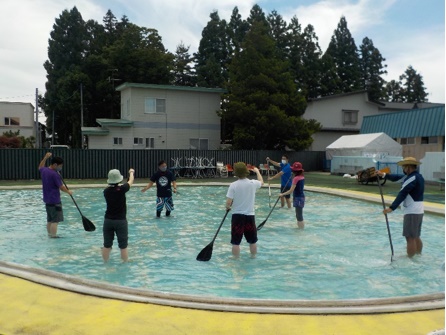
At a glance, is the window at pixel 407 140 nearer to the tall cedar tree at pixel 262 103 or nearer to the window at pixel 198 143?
the tall cedar tree at pixel 262 103

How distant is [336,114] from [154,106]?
66.5 feet

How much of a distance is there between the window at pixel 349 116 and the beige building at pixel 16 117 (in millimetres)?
44449

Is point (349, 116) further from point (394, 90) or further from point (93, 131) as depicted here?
point (394, 90)

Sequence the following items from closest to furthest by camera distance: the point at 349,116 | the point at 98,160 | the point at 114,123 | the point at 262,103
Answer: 1. the point at 98,160
2. the point at 114,123
3. the point at 262,103
4. the point at 349,116

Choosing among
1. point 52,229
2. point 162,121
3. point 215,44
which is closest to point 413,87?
point 215,44

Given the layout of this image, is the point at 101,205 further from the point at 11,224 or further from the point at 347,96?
the point at 347,96

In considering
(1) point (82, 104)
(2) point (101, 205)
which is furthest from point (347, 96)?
(2) point (101, 205)

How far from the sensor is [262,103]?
39.1m

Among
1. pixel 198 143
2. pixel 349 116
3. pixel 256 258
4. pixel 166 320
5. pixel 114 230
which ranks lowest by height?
pixel 256 258

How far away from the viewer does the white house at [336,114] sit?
47125 mm

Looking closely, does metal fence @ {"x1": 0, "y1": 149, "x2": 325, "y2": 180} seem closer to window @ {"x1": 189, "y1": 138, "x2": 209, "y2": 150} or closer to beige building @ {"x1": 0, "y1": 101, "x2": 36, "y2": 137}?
window @ {"x1": 189, "y1": 138, "x2": 209, "y2": 150}

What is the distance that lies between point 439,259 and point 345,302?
4622 mm

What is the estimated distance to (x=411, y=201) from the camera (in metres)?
8.53

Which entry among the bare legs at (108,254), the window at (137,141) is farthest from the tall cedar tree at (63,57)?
the bare legs at (108,254)
